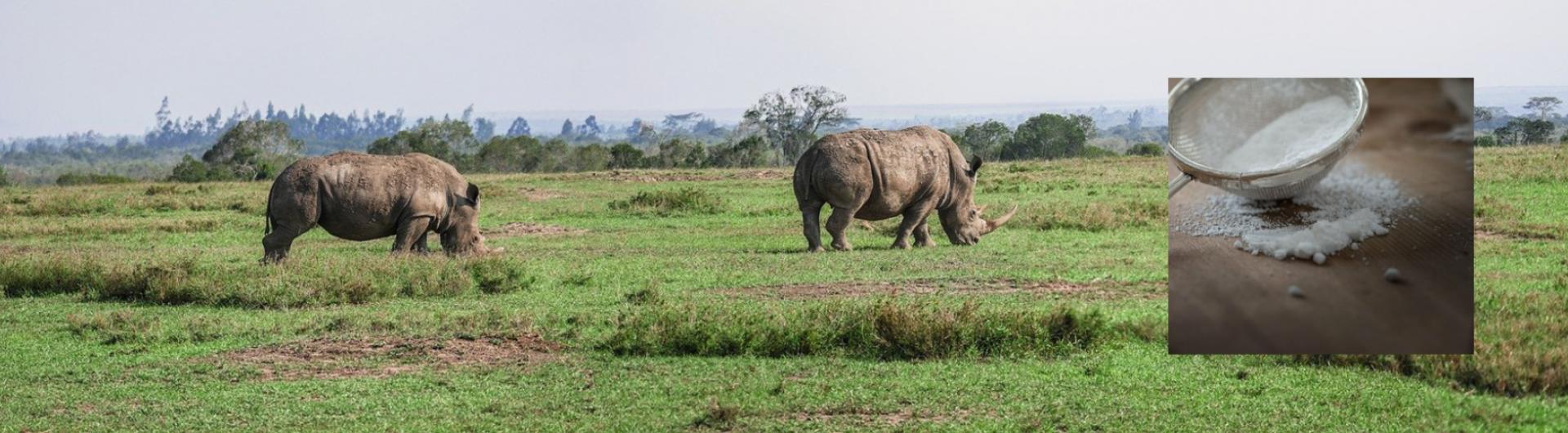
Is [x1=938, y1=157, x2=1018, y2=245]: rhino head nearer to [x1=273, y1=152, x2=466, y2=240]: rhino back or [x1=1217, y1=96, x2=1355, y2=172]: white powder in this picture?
[x1=273, y1=152, x2=466, y2=240]: rhino back

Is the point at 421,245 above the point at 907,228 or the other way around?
above

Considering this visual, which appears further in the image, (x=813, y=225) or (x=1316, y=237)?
(x=813, y=225)

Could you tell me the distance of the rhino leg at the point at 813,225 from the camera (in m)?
18.5

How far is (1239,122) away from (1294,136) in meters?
0.33

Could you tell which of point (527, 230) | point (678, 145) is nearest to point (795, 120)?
point (678, 145)

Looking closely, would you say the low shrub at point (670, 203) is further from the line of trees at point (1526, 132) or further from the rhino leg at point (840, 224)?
the line of trees at point (1526, 132)

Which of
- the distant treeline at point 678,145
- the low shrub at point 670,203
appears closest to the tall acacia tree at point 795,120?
the distant treeline at point 678,145

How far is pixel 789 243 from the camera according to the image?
66.6 ft

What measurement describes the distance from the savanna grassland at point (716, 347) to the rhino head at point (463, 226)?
22.3 inches

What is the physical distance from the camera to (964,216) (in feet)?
64.1

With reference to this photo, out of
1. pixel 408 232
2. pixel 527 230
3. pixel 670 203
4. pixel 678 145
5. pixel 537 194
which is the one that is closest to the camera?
pixel 408 232

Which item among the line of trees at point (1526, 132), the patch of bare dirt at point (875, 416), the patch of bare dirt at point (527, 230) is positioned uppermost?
the patch of bare dirt at point (875, 416)

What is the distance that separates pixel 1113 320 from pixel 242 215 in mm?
19271

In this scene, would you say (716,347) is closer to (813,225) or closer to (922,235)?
(813,225)
